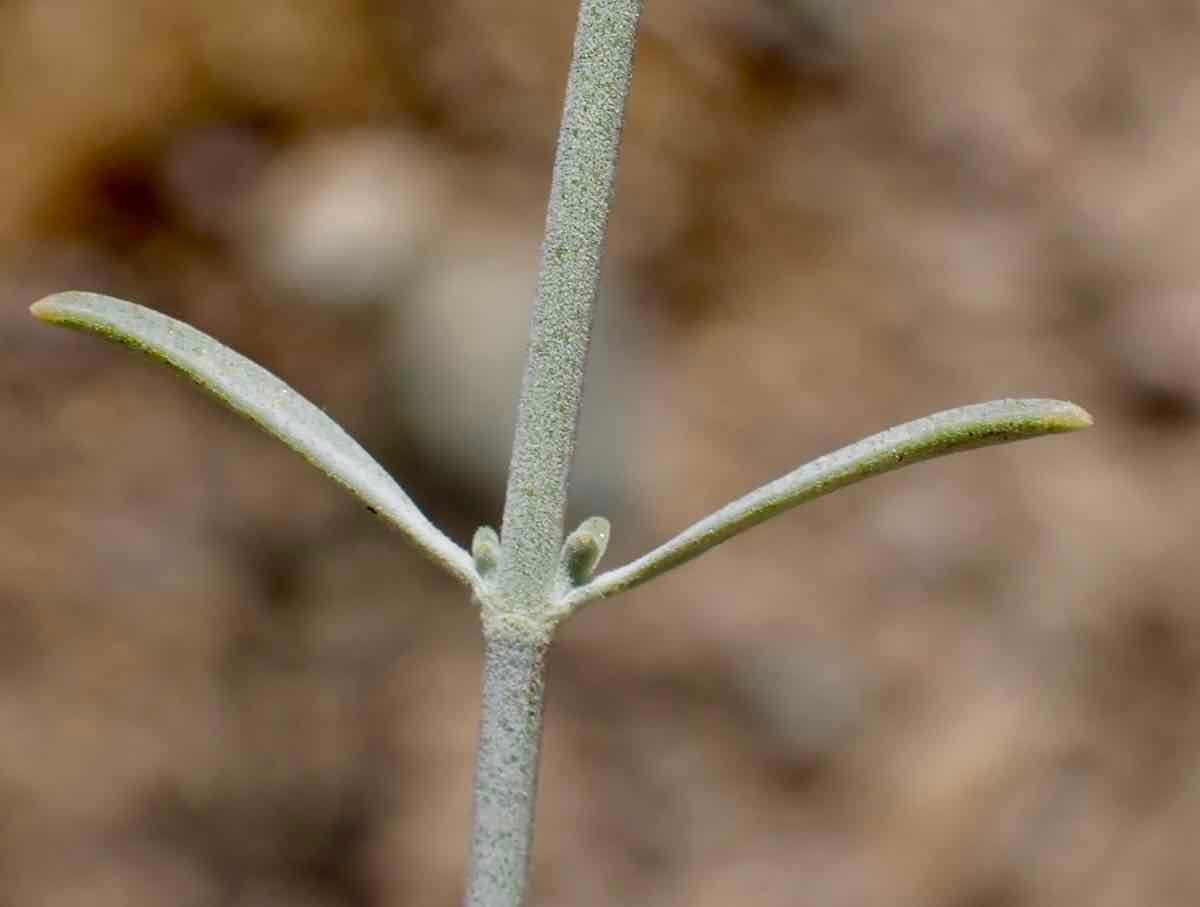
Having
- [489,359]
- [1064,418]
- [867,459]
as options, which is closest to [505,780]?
[867,459]

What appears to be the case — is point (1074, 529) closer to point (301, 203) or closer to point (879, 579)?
point (879, 579)

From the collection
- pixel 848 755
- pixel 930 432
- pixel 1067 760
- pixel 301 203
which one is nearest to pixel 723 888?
pixel 848 755

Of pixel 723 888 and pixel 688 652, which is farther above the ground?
pixel 688 652

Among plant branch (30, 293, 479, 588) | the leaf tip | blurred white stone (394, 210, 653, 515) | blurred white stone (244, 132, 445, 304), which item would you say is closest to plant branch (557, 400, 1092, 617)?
the leaf tip

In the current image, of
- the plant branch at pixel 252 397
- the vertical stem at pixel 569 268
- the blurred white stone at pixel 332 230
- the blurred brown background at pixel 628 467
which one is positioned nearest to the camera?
the vertical stem at pixel 569 268

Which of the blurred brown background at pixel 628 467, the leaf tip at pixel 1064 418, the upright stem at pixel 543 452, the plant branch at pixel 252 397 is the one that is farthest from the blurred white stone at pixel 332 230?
the leaf tip at pixel 1064 418

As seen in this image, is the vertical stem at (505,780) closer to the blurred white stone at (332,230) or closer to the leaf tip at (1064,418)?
the leaf tip at (1064,418)

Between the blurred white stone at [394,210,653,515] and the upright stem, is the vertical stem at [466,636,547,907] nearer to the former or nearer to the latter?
the upright stem
